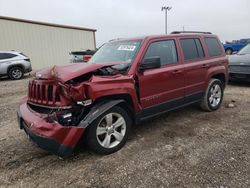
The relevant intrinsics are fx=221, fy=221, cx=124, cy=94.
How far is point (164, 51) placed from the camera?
13.4 feet

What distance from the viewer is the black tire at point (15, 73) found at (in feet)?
39.4

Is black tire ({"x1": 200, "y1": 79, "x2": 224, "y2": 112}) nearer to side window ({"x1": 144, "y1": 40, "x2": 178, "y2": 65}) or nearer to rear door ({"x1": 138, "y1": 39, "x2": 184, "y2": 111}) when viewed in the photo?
rear door ({"x1": 138, "y1": 39, "x2": 184, "y2": 111})

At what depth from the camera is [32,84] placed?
3488 mm

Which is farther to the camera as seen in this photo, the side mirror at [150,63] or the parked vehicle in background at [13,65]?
the parked vehicle in background at [13,65]

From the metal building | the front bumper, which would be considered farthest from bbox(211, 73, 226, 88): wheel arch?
the metal building

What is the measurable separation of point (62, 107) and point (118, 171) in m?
1.13

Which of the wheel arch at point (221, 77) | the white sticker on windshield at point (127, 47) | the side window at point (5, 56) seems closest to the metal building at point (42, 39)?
the side window at point (5, 56)

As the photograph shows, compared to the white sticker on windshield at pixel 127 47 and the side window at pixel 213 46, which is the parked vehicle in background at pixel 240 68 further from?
the white sticker on windshield at pixel 127 47

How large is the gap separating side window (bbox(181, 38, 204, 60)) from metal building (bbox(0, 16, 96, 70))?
1644 cm

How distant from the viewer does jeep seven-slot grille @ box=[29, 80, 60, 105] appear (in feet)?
9.99

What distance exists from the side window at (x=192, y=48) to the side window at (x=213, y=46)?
342 millimetres

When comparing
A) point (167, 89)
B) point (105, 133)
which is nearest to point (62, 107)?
point (105, 133)

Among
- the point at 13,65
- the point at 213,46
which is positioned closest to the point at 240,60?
the point at 213,46

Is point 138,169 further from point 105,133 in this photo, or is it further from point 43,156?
point 43,156
